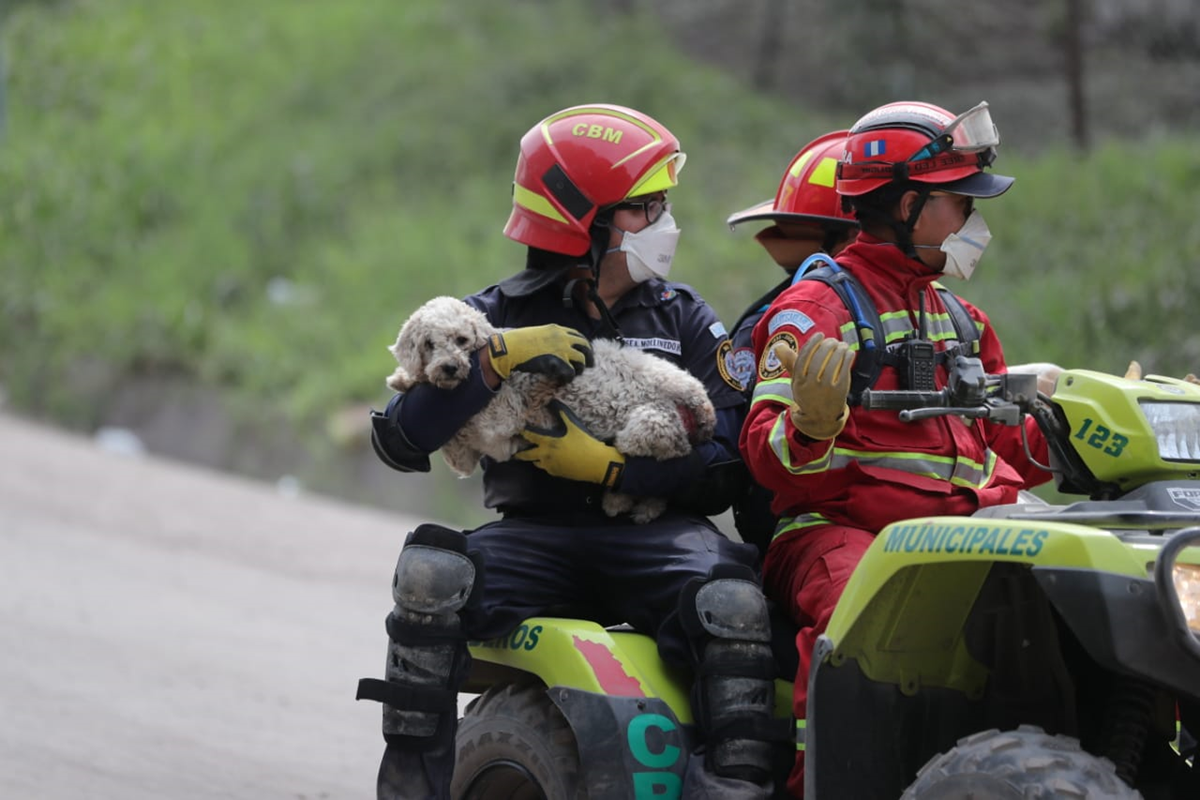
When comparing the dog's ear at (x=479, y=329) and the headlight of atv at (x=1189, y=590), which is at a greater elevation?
the dog's ear at (x=479, y=329)

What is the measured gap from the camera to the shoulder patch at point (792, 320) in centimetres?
402

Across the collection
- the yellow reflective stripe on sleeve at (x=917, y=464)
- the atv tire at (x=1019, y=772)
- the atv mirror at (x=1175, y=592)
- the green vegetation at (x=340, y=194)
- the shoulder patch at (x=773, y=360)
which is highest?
the green vegetation at (x=340, y=194)

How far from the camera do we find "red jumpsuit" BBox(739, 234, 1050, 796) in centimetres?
393

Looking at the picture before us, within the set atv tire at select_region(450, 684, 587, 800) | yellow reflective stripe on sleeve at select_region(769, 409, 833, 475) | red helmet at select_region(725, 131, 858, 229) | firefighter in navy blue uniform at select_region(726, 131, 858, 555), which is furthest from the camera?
red helmet at select_region(725, 131, 858, 229)

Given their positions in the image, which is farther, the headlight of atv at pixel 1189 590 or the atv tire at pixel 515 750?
the atv tire at pixel 515 750

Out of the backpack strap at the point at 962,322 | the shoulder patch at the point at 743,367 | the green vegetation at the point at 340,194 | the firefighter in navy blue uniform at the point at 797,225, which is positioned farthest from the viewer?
the green vegetation at the point at 340,194

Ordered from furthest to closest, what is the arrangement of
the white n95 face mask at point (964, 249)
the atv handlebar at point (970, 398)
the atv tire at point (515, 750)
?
the atv tire at point (515, 750), the white n95 face mask at point (964, 249), the atv handlebar at point (970, 398)

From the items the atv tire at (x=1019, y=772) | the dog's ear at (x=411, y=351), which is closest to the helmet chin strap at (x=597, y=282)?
the dog's ear at (x=411, y=351)

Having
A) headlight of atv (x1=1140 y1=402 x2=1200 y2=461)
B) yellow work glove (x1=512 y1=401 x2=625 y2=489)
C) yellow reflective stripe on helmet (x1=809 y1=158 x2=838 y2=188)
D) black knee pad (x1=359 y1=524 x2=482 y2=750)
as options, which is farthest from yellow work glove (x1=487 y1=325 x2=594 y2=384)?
headlight of atv (x1=1140 y1=402 x2=1200 y2=461)

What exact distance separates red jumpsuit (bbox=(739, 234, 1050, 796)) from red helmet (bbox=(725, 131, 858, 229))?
33.1 inches

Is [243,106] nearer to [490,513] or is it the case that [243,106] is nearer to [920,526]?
[490,513]

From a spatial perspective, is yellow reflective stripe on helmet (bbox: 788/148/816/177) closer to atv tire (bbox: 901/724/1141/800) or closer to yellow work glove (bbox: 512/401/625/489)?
yellow work glove (bbox: 512/401/625/489)

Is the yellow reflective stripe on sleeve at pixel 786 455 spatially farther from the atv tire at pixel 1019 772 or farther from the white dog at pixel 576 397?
the atv tire at pixel 1019 772

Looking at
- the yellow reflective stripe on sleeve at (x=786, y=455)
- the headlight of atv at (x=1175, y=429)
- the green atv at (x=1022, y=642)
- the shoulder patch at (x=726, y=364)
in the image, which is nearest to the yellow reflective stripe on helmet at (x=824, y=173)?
the shoulder patch at (x=726, y=364)
